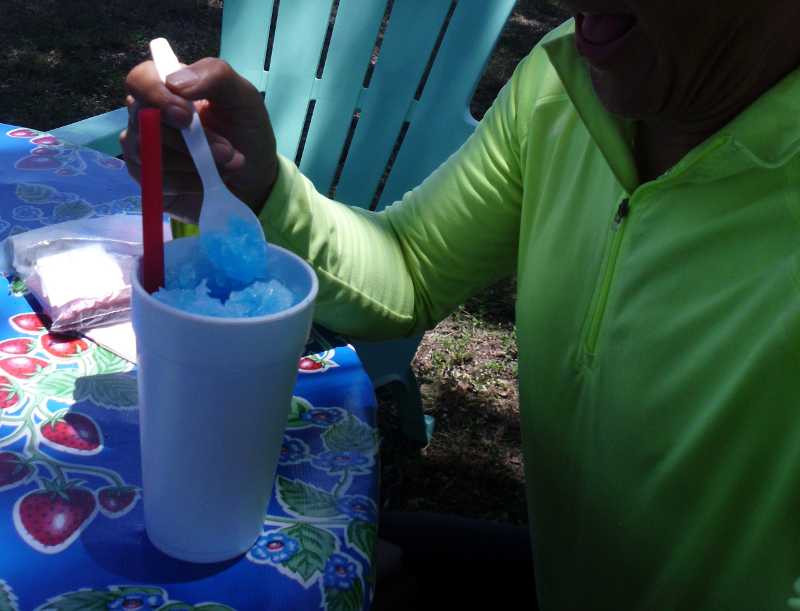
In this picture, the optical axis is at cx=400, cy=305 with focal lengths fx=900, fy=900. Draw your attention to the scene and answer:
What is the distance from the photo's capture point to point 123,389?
792 mm

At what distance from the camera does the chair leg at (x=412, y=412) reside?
1.86m

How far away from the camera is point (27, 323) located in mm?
854

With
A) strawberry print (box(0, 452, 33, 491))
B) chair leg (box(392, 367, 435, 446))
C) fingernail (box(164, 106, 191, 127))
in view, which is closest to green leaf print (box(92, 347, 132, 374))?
strawberry print (box(0, 452, 33, 491))

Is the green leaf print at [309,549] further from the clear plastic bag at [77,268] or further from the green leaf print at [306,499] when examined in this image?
the clear plastic bag at [77,268]

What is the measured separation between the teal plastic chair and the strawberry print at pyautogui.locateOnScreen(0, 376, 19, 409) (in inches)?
37.6

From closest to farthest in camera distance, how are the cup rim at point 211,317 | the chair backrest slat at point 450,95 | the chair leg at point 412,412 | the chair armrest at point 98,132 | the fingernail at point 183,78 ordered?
the cup rim at point 211,317 < the fingernail at point 183,78 < the chair armrest at point 98,132 < the chair backrest slat at point 450,95 < the chair leg at point 412,412

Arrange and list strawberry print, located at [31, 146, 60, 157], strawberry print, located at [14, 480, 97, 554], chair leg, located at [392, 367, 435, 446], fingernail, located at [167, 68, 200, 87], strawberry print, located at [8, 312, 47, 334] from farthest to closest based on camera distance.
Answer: chair leg, located at [392, 367, 435, 446], strawberry print, located at [31, 146, 60, 157], strawberry print, located at [8, 312, 47, 334], fingernail, located at [167, 68, 200, 87], strawberry print, located at [14, 480, 97, 554]

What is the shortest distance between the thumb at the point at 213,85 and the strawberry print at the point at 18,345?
28 cm

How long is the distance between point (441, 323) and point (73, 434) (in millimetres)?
1732

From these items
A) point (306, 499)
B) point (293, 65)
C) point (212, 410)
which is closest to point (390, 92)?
point (293, 65)

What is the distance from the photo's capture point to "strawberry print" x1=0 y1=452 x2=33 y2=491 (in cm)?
67

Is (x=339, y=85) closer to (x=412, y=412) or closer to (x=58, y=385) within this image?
(x=412, y=412)

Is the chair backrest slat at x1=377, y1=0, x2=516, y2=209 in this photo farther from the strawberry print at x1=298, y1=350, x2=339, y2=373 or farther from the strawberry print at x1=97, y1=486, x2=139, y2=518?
the strawberry print at x1=97, y1=486, x2=139, y2=518

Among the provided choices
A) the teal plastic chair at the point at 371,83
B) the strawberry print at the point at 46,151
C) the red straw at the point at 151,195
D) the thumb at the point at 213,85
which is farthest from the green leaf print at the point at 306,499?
the teal plastic chair at the point at 371,83
